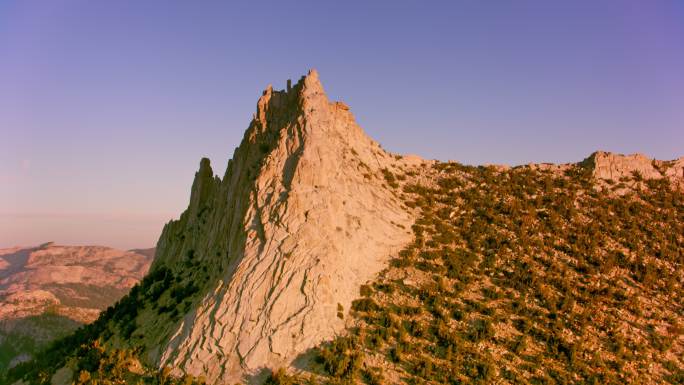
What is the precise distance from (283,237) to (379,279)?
7247 mm

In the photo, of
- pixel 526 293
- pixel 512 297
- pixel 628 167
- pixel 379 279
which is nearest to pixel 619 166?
pixel 628 167

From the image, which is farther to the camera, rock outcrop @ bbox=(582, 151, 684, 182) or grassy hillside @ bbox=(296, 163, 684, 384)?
rock outcrop @ bbox=(582, 151, 684, 182)

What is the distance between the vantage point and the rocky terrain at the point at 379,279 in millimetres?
23406

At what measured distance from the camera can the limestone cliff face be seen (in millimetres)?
23984

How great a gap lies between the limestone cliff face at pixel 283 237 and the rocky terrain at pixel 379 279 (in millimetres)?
122

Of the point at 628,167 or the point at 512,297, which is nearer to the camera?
the point at 512,297

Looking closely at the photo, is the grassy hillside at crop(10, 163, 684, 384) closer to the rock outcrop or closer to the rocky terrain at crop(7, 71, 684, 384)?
the rocky terrain at crop(7, 71, 684, 384)

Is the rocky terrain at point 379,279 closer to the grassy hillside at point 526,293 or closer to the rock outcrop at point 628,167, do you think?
the grassy hillside at point 526,293

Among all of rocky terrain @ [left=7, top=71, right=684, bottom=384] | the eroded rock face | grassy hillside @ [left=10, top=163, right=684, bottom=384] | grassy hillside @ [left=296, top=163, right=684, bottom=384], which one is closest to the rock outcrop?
the eroded rock face

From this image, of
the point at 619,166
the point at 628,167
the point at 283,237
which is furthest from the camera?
the point at 628,167

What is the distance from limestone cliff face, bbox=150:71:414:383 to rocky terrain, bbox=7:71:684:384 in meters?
0.12

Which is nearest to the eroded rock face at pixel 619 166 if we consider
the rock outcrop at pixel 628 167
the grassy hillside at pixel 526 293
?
the rock outcrop at pixel 628 167

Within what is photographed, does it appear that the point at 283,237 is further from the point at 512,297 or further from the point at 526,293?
the point at 526,293

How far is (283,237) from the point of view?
28.0 metres
